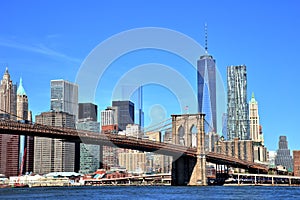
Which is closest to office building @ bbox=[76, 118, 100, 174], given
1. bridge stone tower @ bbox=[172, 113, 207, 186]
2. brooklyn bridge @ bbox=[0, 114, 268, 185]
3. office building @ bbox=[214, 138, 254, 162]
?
office building @ bbox=[214, 138, 254, 162]

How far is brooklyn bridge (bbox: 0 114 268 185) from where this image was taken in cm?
5656

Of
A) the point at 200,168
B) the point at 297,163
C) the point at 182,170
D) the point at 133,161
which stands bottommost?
the point at 182,170

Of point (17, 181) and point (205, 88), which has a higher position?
point (205, 88)

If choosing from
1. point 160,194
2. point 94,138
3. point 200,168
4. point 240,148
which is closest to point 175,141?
point 200,168

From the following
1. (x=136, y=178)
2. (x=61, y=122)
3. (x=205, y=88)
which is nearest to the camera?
(x=136, y=178)

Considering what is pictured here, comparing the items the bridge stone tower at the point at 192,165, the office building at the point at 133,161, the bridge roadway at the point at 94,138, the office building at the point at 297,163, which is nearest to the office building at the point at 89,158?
the office building at the point at 133,161

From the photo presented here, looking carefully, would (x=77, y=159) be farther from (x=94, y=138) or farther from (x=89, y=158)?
(x=94, y=138)

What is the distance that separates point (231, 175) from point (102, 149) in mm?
48856

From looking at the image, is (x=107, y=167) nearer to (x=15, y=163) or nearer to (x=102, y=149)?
(x=102, y=149)

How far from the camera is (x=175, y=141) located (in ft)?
287

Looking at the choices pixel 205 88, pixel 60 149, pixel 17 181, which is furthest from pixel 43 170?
pixel 205 88

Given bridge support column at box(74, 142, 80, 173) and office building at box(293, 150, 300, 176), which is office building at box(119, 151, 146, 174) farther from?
office building at box(293, 150, 300, 176)

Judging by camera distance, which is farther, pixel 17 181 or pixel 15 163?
pixel 15 163

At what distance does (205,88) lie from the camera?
188375 mm
